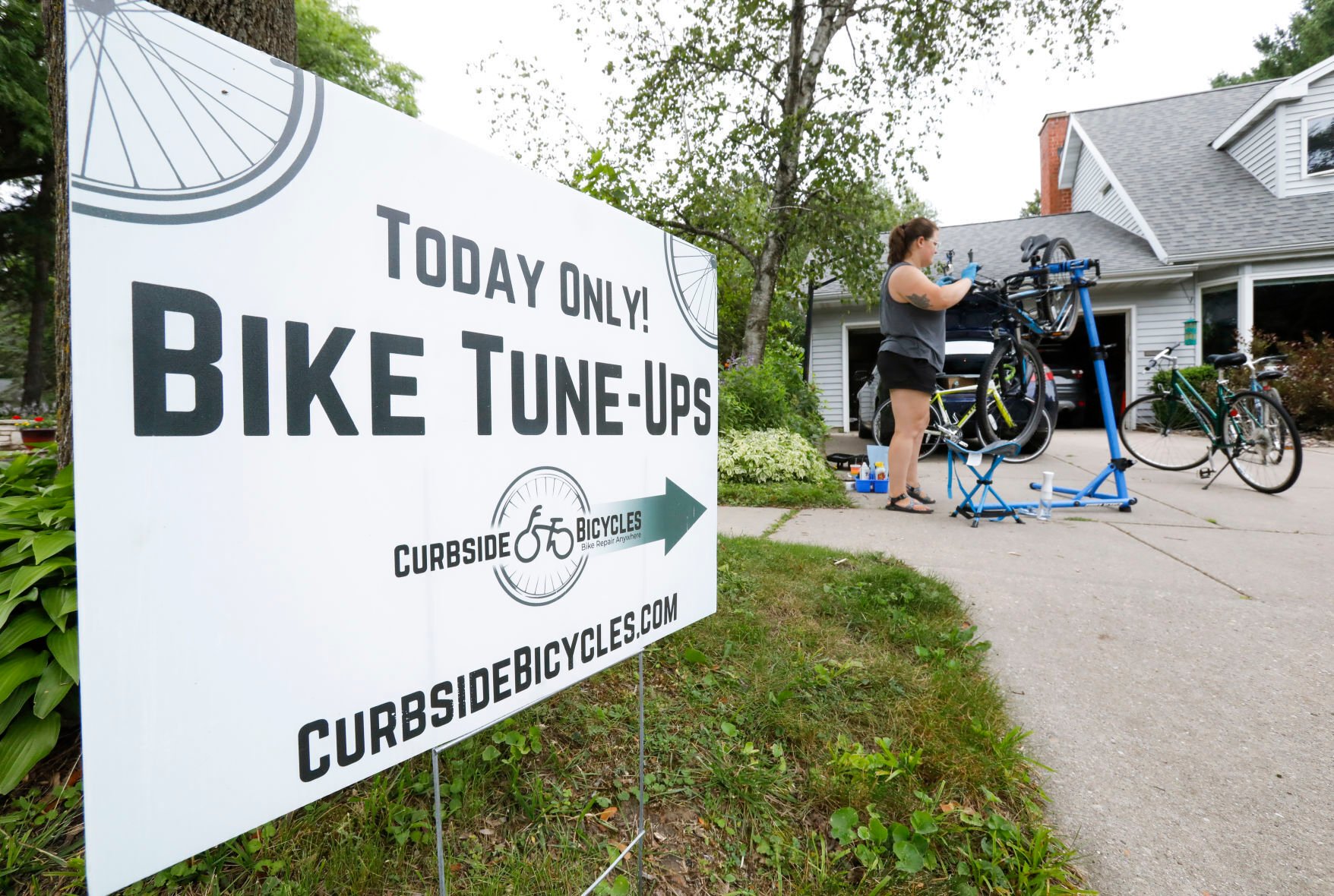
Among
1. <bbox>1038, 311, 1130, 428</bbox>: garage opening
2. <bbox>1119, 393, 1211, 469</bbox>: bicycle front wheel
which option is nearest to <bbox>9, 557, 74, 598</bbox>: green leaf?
<bbox>1119, 393, 1211, 469</bbox>: bicycle front wheel

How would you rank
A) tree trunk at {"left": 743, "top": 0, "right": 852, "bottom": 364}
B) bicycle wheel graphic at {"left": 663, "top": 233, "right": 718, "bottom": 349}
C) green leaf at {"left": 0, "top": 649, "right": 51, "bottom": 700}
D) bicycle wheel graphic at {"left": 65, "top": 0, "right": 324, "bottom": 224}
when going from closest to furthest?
bicycle wheel graphic at {"left": 65, "top": 0, "right": 324, "bottom": 224}, green leaf at {"left": 0, "top": 649, "right": 51, "bottom": 700}, bicycle wheel graphic at {"left": 663, "top": 233, "right": 718, "bottom": 349}, tree trunk at {"left": 743, "top": 0, "right": 852, "bottom": 364}

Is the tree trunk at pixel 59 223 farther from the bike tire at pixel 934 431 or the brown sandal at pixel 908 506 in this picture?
the bike tire at pixel 934 431

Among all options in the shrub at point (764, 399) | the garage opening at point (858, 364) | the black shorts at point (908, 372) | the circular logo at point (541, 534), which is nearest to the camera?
the circular logo at point (541, 534)

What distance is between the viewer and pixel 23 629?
1.34 m

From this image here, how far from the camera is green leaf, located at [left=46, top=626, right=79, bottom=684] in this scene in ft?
4.29

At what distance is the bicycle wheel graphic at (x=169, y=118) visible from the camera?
681mm

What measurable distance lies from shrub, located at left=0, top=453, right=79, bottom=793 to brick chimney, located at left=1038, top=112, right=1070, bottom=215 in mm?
23084

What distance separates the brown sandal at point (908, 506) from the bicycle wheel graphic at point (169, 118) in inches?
183

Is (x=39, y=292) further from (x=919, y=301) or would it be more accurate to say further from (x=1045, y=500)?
(x=1045, y=500)

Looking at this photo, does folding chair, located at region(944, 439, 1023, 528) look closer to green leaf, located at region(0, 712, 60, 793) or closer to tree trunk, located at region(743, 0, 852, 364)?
tree trunk, located at region(743, 0, 852, 364)

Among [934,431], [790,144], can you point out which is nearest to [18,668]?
[934,431]

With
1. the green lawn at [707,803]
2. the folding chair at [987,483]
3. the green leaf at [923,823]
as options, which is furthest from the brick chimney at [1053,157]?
the green leaf at [923,823]

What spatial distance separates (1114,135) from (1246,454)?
1423 cm

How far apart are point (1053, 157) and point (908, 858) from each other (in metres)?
23.7
